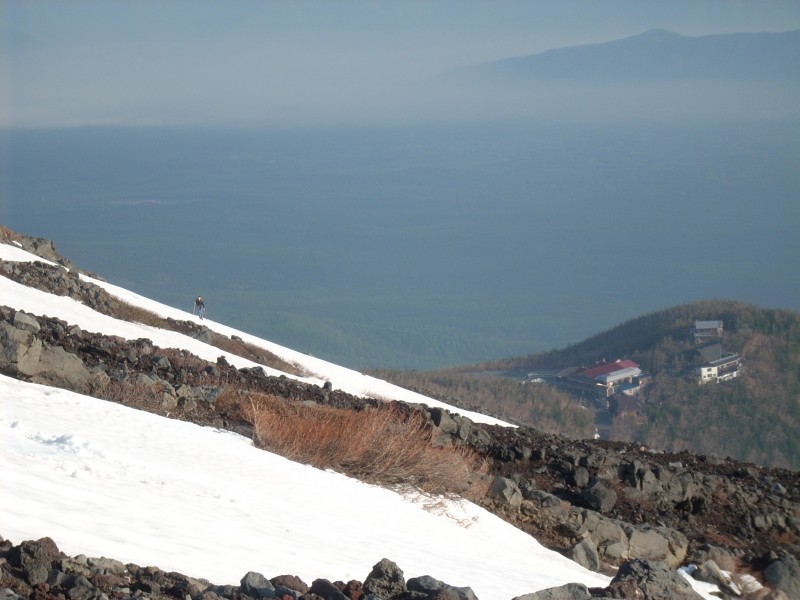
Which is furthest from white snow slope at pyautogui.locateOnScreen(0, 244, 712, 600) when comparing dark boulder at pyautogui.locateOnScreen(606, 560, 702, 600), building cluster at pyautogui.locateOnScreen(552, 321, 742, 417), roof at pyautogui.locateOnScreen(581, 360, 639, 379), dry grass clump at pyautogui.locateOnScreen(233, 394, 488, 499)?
roof at pyautogui.locateOnScreen(581, 360, 639, 379)

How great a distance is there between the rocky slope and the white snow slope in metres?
0.71

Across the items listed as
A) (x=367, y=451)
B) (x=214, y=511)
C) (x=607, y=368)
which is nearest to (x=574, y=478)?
(x=367, y=451)

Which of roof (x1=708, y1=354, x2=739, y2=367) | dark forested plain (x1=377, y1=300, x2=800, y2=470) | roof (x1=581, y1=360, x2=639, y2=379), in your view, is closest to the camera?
dark forested plain (x1=377, y1=300, x2=800, y2=470)

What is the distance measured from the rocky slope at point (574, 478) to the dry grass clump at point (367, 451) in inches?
19.4

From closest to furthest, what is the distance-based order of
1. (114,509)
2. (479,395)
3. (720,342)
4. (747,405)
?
(114,509), (479,395), (747,405), (720,342)

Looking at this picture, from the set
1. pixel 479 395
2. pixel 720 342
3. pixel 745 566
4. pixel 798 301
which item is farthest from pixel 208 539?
pixel 798 301

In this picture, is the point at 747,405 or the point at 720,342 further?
the point at 720,342

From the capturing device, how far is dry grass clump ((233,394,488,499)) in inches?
367

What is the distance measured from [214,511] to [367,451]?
3.02 metres

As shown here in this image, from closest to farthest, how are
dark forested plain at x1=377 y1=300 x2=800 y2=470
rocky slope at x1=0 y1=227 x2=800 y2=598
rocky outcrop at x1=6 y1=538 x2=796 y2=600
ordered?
rocky outcrop at x1=6 y1=538 x2=796 y2=600 < rocky slope at x1=0 y1=227 x2=800 y2=598 < dark forested plain at x1=377 y1=300 x2=800 y2=470

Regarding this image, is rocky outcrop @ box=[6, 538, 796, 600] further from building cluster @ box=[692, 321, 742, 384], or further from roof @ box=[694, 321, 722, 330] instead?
roof @ box=[694, 321, 722, 330]

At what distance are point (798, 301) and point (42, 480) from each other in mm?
190488

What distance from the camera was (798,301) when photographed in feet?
589

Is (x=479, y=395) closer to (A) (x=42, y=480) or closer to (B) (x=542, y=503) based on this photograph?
(B) (x=542, y=503)
